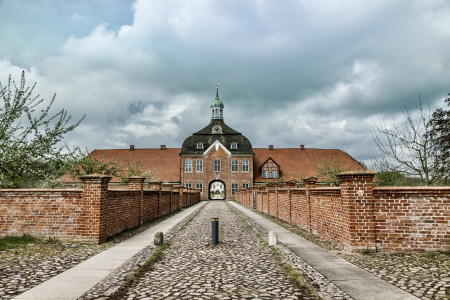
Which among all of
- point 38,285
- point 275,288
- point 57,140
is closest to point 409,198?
point 275,288

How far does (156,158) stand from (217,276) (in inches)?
1902

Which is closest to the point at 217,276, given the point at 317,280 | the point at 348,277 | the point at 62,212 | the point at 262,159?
the point at 317,280

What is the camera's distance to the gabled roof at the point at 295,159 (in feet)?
162

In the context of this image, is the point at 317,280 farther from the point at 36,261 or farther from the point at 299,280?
the point at 36,261

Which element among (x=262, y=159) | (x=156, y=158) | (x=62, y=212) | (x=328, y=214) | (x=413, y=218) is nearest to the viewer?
(x=413, y=218)

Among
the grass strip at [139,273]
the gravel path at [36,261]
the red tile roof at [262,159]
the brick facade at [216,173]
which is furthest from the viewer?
the red tile roof at [262,159]

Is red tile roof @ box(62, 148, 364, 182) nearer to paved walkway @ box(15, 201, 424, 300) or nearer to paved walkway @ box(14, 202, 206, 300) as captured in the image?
paved walkway @ box(15, 201, 424, 300)

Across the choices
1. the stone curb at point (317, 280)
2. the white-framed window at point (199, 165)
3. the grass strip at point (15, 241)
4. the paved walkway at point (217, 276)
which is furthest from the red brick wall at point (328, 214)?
the white-framed window at point (199, 165)

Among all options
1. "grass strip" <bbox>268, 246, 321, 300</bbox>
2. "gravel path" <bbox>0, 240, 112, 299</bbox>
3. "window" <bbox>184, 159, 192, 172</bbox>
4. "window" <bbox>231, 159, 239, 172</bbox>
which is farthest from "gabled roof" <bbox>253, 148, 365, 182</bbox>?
"grass strip" <bbox>268, 246, 321, 300</bbox>

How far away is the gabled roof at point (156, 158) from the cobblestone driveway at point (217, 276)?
137 ft

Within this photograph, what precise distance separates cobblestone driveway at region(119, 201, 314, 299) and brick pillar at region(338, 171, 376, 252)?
2.02 meters

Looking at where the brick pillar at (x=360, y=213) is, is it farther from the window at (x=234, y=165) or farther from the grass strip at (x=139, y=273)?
the window at (x=234, y=165)

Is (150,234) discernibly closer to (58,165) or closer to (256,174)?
(58,165)

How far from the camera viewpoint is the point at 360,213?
7.26 meters
